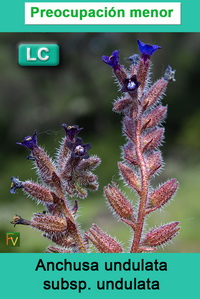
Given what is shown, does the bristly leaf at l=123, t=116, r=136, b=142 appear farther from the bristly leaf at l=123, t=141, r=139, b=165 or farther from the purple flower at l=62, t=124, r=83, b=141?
the purple flower at l=62, t=124, r=83, b=141

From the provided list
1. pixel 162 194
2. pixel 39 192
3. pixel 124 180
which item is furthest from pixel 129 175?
pixel 39 192

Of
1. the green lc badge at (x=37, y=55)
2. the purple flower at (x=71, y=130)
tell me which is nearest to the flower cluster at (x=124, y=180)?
the purple flower at (x=71, y=130)

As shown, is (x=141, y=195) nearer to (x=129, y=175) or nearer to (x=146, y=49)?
(x=129, y=175)

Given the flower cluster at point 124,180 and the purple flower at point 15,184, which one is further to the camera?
the purple flower at point 15,184

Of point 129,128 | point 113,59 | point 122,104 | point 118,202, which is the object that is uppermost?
point 113,59

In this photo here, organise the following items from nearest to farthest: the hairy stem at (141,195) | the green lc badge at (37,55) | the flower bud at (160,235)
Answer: the hairy stem at (141,195)
the flower bud at (160,235)
the green lc badge at (37,55)

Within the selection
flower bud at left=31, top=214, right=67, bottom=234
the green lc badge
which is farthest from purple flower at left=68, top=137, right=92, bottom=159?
the green lc badge

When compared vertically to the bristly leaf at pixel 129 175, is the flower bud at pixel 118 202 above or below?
below

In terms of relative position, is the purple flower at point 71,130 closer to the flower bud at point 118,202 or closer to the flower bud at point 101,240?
the flower bud at point 118,202
